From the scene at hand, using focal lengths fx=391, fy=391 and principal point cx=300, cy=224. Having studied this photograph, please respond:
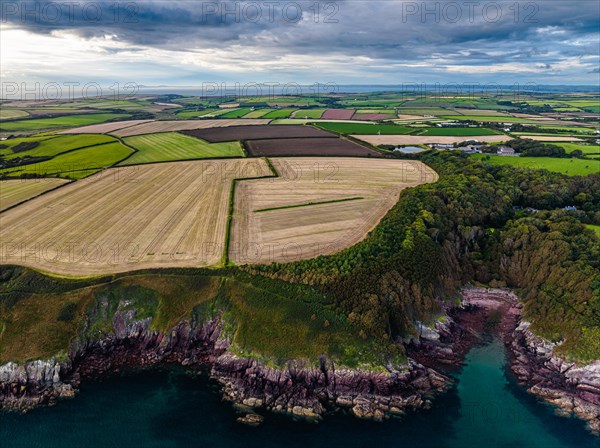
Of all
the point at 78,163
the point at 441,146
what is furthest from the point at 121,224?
the point at 441,146

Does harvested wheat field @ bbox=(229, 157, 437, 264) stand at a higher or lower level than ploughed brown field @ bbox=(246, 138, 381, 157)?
lower

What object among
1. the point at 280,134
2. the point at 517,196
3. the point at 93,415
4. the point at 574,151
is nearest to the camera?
the point at 93,415

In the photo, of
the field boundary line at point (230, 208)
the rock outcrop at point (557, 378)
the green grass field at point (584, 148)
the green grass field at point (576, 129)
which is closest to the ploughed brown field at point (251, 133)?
the field boundary line at point (230, 208)

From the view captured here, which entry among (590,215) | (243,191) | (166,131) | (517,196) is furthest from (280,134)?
(590,215)

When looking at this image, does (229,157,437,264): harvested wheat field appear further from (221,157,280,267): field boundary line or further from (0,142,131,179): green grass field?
(0,142,131,179): green grass field

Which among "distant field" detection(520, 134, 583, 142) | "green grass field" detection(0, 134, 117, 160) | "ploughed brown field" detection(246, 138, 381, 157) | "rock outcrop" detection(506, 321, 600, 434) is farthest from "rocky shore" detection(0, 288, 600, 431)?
"distant field" detection(520, 134, 583, 142)

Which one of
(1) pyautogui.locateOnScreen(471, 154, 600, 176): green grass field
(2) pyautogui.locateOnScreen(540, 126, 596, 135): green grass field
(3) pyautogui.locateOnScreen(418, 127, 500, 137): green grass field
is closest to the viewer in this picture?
(1) pyautogui.locateOnScreen(471, 154, 600, 176): green grass field

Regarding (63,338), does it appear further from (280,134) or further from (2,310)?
(280,134)
